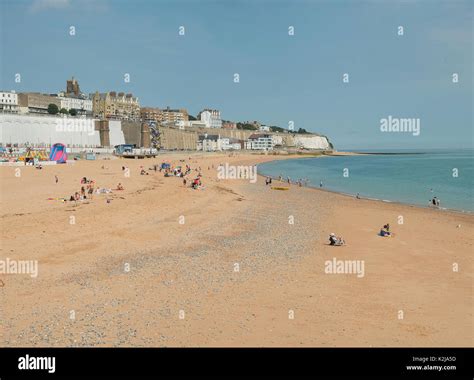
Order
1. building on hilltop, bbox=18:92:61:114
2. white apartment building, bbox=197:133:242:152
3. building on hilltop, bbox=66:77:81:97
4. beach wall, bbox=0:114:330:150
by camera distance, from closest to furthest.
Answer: beach wall, bbox=0:114:330:150 < building on hilltop, bbox=18:92:61:114 < white apartment building, bbox=197:133:242:152 < building on hilltop, bbox=66:77:81:97

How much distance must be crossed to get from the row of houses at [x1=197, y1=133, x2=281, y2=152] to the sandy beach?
138 m

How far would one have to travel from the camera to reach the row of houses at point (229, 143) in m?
165

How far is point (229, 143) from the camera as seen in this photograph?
17650 centimetres

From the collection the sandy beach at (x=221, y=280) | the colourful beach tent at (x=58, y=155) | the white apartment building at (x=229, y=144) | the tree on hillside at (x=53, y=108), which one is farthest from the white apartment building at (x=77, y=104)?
the sandy beach at (x=221, y=280)

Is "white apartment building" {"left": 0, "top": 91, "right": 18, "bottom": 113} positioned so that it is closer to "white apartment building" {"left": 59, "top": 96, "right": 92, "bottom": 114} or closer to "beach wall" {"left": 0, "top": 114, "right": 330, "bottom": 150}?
"white apartment building" {"left": 59, "top": 96, "right": 92, "bottom": 114}

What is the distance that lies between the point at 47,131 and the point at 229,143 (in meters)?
92.9

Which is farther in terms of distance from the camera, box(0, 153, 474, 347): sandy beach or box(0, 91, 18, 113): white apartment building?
box(0, 91, 18, 113): white apartment building

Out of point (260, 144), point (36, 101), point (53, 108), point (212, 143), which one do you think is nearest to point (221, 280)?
point (53, 108)

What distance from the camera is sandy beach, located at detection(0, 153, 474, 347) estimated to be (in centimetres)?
949

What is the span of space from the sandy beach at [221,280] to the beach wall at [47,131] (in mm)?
68658

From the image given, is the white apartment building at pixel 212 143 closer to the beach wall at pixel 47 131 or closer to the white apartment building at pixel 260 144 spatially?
the white apartment building at pixel 260 144

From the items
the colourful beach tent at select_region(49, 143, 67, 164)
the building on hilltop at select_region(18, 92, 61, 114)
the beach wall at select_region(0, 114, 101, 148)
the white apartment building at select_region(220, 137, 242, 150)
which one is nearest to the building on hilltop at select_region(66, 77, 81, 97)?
the building on hilltop at select_region(18, 92, 61, 114)

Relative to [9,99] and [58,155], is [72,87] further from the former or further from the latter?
[58,155]
